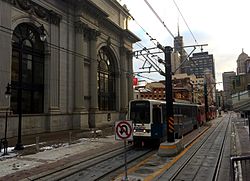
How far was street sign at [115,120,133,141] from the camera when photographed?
8.61 m

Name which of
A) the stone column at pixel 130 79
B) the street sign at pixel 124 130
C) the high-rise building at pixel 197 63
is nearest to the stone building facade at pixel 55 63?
the stone column at pixel 130 79

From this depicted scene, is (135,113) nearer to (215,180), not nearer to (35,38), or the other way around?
(215,180)

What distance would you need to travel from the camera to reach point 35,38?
27.4 meters

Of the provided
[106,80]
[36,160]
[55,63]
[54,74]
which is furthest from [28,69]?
[106,80]

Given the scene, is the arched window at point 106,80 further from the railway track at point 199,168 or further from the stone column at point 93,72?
the railway track at point 199,168

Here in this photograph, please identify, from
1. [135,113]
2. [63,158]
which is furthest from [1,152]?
[135,113]

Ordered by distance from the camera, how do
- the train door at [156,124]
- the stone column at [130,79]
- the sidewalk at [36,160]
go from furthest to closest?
the stone column at [130,79] < the train door at [156,124] < the sidewalk at [36,160]

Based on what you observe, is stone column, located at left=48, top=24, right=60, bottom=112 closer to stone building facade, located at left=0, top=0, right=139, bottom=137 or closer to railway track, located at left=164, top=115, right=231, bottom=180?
stone building facade, located at left=0, top=0, right=139, bottom=137

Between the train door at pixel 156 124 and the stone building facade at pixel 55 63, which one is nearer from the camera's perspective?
the train door at pixel 156 124

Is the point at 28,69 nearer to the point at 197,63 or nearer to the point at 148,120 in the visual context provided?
the point at 148,120

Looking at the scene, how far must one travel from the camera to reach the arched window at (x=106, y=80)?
40438 millimetres

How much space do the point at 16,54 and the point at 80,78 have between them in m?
9.07

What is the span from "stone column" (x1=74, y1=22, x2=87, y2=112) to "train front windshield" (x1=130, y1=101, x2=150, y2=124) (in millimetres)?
14596

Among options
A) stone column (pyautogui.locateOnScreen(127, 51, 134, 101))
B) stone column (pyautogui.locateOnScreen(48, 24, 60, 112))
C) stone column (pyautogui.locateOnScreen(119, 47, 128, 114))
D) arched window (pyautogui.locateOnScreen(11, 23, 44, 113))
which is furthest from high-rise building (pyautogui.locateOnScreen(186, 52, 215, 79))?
arched window (pyautogui.locateOnScreen(11, 23, 44, 113))
